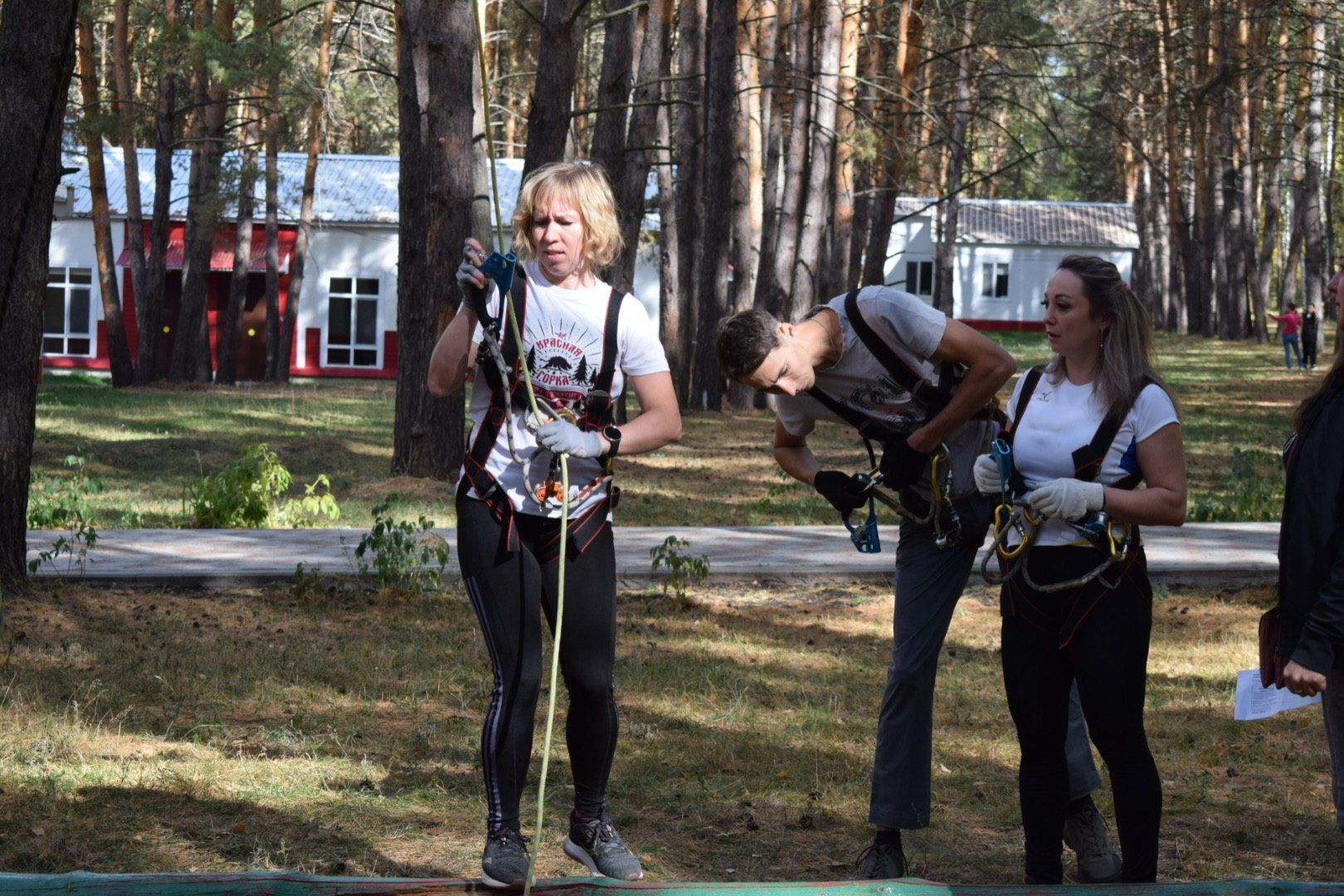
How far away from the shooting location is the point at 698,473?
16016mm

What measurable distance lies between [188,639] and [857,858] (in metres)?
4.14

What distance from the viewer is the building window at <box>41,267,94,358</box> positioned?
3688 cm

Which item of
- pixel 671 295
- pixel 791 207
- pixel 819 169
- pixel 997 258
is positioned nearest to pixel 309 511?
pixel 791 207

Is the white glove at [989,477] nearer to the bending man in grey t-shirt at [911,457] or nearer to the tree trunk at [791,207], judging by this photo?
the bending man in grey t-shirt at [911,457]

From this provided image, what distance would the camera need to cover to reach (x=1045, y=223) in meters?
66.1

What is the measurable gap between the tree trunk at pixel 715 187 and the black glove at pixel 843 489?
46.4 ft

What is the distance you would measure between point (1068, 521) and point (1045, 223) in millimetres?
64573

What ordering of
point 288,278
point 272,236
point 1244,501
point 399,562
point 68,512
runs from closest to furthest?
point 399,562 → point 68,512 → point 1244,501 → point 272,236 → point 288,278

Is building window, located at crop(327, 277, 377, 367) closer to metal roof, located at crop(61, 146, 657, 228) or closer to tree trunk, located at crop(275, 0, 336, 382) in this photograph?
metal roof, located at crop(61, 146, 657, 228)

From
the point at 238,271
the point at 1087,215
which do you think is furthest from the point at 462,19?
the point at 1087,215

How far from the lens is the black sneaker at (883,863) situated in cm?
447

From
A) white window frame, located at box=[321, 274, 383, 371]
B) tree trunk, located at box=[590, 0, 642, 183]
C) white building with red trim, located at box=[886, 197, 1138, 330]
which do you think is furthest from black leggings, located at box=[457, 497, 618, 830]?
white building with red trim, located at box=[886, 197, 1138, 330]

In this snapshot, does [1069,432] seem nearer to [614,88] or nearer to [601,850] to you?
[601,850]

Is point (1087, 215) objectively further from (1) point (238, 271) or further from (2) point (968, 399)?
(2) point (968, 399)
